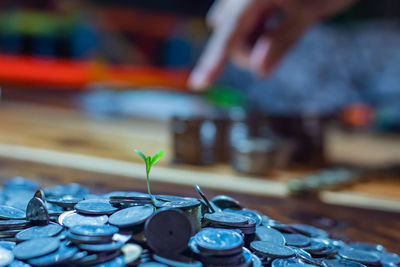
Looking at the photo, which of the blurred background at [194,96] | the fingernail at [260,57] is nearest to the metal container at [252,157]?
the blurred background at [194,96]

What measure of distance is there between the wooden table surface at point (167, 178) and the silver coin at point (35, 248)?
2.27 ft

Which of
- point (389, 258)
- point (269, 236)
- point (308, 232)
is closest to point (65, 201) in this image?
point (269, 236)

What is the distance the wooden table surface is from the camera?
132 cm

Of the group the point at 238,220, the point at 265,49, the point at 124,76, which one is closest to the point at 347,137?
the point at 265,49

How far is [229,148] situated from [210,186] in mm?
544

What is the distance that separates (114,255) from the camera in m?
0.72

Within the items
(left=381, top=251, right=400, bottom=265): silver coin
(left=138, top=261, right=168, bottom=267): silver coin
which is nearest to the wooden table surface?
(left=381, top=251, right=400, bottom=265): silver coin

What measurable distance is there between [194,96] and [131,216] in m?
4.34

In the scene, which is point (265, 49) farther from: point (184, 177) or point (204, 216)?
point (204, 216)

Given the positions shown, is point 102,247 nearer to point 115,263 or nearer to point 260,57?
point 115,263

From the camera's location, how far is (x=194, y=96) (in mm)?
5090

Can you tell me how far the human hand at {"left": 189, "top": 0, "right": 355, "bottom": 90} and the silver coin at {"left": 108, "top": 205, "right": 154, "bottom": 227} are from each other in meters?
1.53

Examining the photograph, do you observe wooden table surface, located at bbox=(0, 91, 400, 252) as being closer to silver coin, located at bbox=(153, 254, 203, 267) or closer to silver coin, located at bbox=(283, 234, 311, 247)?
silver coin, located at bbox=(283, 234, 311, 247)

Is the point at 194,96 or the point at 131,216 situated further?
the point at 194,96
